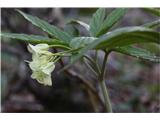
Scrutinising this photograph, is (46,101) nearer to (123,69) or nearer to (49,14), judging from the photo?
(49,14)

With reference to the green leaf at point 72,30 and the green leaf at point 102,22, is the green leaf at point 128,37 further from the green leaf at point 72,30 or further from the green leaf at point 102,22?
the green leaf at point 72,30

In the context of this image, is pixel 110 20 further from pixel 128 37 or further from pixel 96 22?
pixel 128 37

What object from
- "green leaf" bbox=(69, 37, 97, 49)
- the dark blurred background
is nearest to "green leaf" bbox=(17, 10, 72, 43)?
"green leaf" bbox=(69, 37, 97, 49)

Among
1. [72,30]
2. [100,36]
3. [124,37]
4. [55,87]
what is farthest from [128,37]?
[55,87]

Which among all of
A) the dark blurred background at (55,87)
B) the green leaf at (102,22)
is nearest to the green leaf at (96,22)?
the green leaf at (102,22)

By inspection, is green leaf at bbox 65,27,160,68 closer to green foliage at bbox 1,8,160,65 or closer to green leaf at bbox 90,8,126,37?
green foliage at bbox 1,8,160,65
